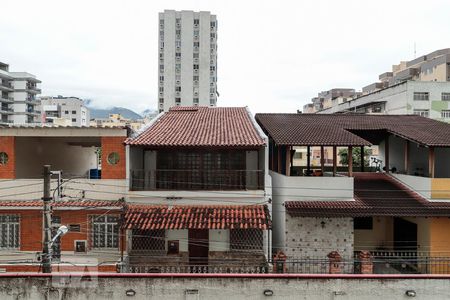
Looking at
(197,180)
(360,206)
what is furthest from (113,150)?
(360,206)

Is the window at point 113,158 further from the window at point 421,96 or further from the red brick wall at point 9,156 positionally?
the window at point 421,96

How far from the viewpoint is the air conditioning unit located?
17203 millimetres

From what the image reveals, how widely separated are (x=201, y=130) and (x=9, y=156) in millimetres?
9229

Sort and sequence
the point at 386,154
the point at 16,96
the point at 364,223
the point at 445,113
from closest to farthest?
the point at 364,223, the point at 386,154, the point at 445,113, the point at 16,96

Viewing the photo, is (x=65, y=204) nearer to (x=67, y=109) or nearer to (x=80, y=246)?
(x=80, y=246)

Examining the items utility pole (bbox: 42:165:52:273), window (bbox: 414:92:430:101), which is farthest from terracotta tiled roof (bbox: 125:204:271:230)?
window (bbox: 414:92:430:101)

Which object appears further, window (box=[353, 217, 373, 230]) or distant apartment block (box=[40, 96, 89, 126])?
distant apartment block (box=[40, 96, 89, 126])

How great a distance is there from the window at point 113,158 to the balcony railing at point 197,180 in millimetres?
1068

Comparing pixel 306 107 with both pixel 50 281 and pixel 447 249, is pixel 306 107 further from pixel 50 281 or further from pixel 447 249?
pixel 50 281

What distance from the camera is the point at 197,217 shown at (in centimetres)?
1612

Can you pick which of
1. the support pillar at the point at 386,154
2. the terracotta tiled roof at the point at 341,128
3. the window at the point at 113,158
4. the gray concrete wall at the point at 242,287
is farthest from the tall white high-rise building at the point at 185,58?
the gray concrete wall at the point at 242,287

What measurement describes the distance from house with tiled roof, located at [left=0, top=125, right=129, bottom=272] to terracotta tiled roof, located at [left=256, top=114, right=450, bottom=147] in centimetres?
792

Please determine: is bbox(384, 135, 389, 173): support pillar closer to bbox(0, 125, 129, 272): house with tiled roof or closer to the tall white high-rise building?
bbox(0, 125, 129, 272): house with tiled roof

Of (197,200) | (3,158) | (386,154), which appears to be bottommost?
(197,200)
